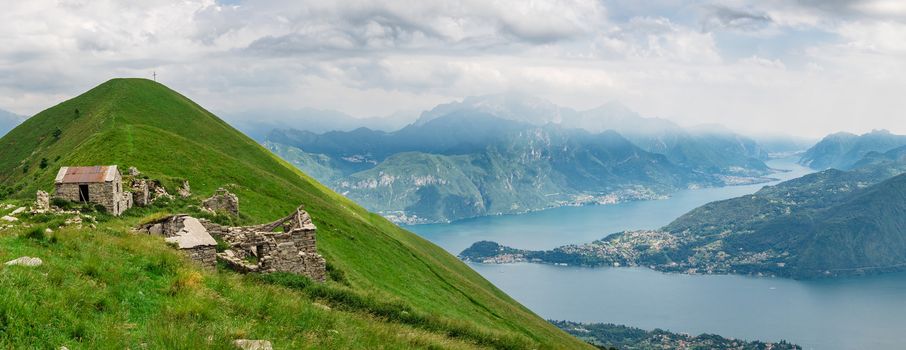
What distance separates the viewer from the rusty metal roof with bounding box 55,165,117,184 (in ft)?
107

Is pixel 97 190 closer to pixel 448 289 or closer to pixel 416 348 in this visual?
pixel 416 348

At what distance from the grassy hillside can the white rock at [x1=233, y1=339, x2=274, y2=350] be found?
811 mm

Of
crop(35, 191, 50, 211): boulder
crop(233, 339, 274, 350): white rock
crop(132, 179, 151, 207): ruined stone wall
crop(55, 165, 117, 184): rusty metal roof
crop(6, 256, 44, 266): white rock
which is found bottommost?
crop(233, 339, 274, 350): white rock

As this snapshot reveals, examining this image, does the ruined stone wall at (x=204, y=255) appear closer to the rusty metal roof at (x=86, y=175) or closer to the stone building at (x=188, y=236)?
the stone building at (x=188, y=236)

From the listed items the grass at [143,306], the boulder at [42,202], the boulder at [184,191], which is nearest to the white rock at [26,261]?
the grass at [143,306]

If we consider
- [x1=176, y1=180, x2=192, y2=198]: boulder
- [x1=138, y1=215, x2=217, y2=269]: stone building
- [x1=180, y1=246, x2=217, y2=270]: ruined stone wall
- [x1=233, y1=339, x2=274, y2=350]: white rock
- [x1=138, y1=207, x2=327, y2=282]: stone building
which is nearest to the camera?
[x1=233, y1=339, x2=274, y2=350]: white rock

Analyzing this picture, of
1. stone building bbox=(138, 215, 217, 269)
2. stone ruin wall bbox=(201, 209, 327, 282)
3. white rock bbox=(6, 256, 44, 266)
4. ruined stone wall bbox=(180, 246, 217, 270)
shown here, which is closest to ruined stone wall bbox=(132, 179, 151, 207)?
stone ruin wall bbox=(201, 209, 327, 282)

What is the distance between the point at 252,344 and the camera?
44.9 ft

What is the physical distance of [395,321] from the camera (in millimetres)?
22578

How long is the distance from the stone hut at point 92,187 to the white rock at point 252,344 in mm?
23346

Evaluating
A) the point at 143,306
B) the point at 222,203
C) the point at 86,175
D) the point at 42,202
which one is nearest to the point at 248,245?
the point at 143,306

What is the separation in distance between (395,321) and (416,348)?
490 cm

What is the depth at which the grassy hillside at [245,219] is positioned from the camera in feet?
60.2

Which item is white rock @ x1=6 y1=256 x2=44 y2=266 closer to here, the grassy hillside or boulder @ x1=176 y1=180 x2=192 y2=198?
the grassy hillside
